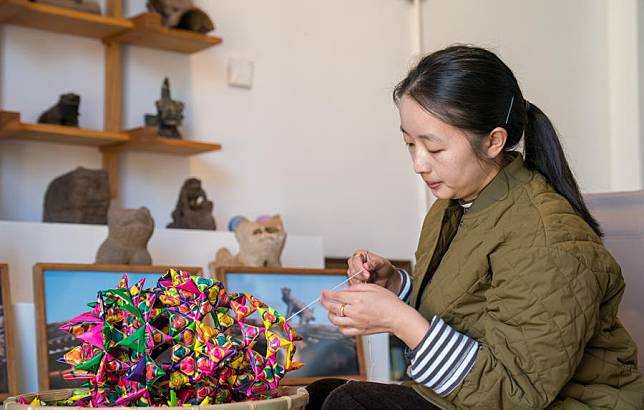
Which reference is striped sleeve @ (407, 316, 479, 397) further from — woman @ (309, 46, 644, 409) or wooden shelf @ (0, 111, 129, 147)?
wooden shelf @ (0, 111, 129, 147)

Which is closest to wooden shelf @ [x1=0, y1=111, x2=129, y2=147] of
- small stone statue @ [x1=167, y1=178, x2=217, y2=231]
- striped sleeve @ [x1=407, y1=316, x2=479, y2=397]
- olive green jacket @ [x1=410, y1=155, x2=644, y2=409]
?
small stone statue @ [x1=167, y1=178, x2=217, y2=231]

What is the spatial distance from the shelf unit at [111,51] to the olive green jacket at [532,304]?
1.65m

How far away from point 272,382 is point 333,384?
0.99 ft

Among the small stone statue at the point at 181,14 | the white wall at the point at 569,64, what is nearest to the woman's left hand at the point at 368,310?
the small stone statue at the point at 181,14

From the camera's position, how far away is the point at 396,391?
1265mm

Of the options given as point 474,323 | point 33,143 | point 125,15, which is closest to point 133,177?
point 33,143

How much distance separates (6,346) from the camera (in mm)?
2211

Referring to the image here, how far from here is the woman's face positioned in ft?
4.21

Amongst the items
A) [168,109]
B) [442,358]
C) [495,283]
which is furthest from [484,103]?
[168,109]

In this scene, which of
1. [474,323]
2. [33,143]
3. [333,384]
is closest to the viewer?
[474,323]

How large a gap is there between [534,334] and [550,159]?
30 cm

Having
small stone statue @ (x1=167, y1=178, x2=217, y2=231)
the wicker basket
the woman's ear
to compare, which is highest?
the woman's ear

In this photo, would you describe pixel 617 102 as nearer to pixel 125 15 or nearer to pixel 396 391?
pixel 125 15

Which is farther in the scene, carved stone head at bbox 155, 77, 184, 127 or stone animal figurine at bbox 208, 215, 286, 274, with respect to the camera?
carved stone head at bbox 155, 77, 184, 127
